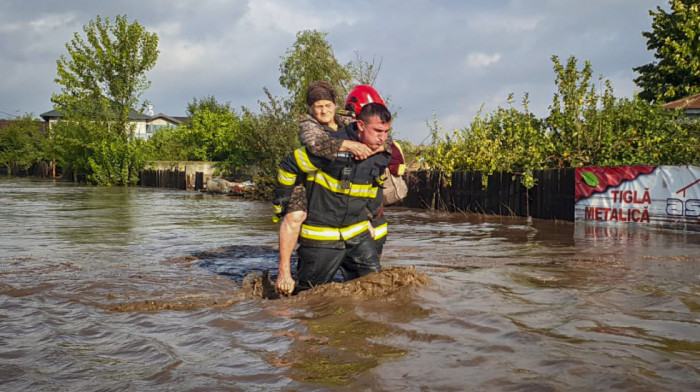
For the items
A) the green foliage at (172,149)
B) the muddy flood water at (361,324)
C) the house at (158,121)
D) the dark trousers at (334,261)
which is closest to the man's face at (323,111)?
the dark trousers at (334,261)

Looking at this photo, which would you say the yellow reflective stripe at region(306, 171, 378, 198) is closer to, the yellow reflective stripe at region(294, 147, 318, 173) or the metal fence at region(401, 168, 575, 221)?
the yellow reflective stripe at region(294, 147, 318, 173)

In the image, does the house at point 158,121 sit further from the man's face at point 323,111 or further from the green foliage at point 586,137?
the man's face at point 323,111

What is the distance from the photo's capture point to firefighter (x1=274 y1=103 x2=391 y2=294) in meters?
5.33

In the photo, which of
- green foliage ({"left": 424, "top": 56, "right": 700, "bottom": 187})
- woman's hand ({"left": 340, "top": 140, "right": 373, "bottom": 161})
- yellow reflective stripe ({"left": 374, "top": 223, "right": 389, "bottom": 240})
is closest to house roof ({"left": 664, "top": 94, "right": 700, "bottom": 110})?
green foliage ({"left": 424, "top": 56, "right": 700, "bottom": 187})

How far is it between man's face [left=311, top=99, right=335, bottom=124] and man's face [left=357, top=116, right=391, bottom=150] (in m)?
0.52

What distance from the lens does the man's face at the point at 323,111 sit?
5.75 metres

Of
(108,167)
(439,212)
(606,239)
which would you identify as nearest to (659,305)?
(606,239)

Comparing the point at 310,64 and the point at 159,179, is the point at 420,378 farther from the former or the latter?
the point at 159,179

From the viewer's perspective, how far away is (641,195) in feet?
50.4

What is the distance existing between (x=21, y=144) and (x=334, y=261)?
92.5 m

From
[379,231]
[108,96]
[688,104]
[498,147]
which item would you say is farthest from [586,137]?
[108,96]

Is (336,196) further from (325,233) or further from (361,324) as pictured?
(361,324)

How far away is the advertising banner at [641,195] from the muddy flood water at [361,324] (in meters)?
4.64

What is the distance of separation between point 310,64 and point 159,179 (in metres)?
23.9
